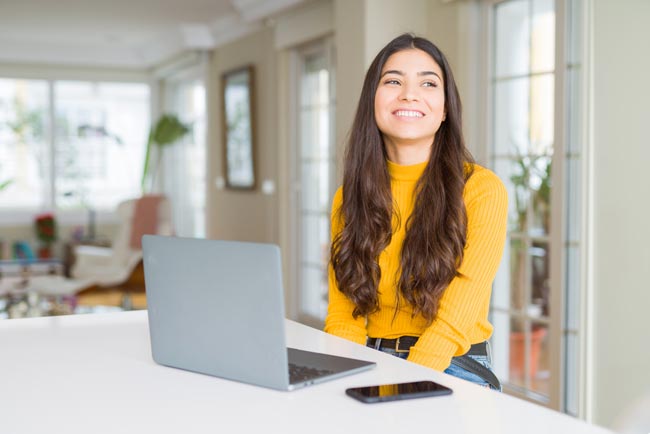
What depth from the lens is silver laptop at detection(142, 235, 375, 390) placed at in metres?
1.21

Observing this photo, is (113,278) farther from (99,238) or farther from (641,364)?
(641,364)

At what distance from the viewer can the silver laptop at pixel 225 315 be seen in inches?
47.8

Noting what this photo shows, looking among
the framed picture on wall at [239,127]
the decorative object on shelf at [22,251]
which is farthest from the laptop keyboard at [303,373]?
the decorative object on shelf at [22,251]

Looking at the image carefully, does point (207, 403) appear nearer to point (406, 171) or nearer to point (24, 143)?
point (406, 171)

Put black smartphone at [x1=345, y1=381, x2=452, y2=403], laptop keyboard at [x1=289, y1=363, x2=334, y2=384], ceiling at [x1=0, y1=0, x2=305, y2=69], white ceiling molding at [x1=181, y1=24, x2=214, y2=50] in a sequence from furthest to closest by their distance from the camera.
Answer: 1. white ceiling molding at [x1=181, y1=24, x2=214, y2=50]
2. ceiling at [x1=0, y1=0, x2=305, y2=69]
3. laptop keyboard at [x1=289, y1=363, x2=334, y2=384]
4. black smartphone at [x1=345, y1=381, x2=452, y2=403]

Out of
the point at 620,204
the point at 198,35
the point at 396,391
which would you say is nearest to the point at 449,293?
the point at 396,391

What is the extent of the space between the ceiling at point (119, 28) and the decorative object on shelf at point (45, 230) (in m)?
1.76

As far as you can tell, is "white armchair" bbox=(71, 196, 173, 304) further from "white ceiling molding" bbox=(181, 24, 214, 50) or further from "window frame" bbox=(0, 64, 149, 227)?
"window frame" bbox=(0, 64, 149, 227)

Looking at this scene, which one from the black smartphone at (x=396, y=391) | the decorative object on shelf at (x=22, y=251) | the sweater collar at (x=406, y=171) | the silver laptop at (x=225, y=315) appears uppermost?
the sweater collar at (x=406, y=171)

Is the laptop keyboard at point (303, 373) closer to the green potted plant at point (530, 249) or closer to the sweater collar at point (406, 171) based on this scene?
the sweater collar at point (406, 171)

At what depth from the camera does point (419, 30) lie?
171 inches

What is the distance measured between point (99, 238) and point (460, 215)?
8.22 meters

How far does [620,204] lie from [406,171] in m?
1.58

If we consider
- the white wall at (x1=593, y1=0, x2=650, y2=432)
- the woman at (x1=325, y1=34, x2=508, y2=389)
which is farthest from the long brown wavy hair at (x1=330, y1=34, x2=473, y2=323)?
the white wall at (x1=593, y1=0, x2=650, y2=432)
